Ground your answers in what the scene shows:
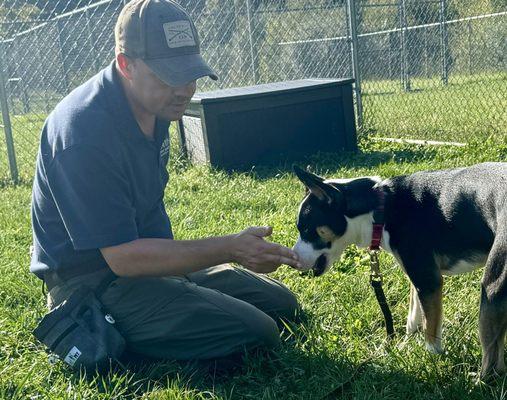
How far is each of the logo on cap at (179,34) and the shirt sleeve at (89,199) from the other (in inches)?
22.8

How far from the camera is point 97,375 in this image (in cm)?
296

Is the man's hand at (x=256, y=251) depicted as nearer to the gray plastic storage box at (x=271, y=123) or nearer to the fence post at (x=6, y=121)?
the gray plastic storage box at (x=271, y=123)

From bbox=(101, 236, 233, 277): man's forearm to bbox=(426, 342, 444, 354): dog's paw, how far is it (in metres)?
0.98

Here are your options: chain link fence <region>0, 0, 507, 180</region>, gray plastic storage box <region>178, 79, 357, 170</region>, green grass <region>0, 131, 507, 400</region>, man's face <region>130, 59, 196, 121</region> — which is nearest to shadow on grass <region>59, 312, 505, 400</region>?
green grass <region>0, 131, 507, 400</region>

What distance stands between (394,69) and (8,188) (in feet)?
32.5

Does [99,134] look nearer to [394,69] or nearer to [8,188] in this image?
[8,188]

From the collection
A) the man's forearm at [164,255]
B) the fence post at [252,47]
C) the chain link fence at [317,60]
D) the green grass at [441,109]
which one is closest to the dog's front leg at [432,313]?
the man's forearm at [164,255]

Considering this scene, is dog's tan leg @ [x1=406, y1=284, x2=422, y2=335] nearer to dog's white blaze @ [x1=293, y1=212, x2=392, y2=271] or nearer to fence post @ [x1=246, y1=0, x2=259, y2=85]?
dog's white blaze @ [x1=293, y1=212, x2=392, y2=271]

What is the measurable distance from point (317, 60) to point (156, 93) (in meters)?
8.12

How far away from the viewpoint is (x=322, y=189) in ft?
11.2

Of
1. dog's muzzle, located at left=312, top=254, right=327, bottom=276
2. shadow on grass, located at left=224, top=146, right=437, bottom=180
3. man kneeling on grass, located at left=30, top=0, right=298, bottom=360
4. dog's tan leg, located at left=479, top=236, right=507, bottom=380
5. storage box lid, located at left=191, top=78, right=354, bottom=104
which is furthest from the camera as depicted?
storage box lid, located at left=191, top=78, right=354, bottom=104

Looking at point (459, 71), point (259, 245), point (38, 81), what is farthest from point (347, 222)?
point (459, 71)

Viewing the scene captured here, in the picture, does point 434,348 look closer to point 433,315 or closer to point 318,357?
point 433,315

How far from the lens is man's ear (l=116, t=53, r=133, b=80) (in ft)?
9.75
